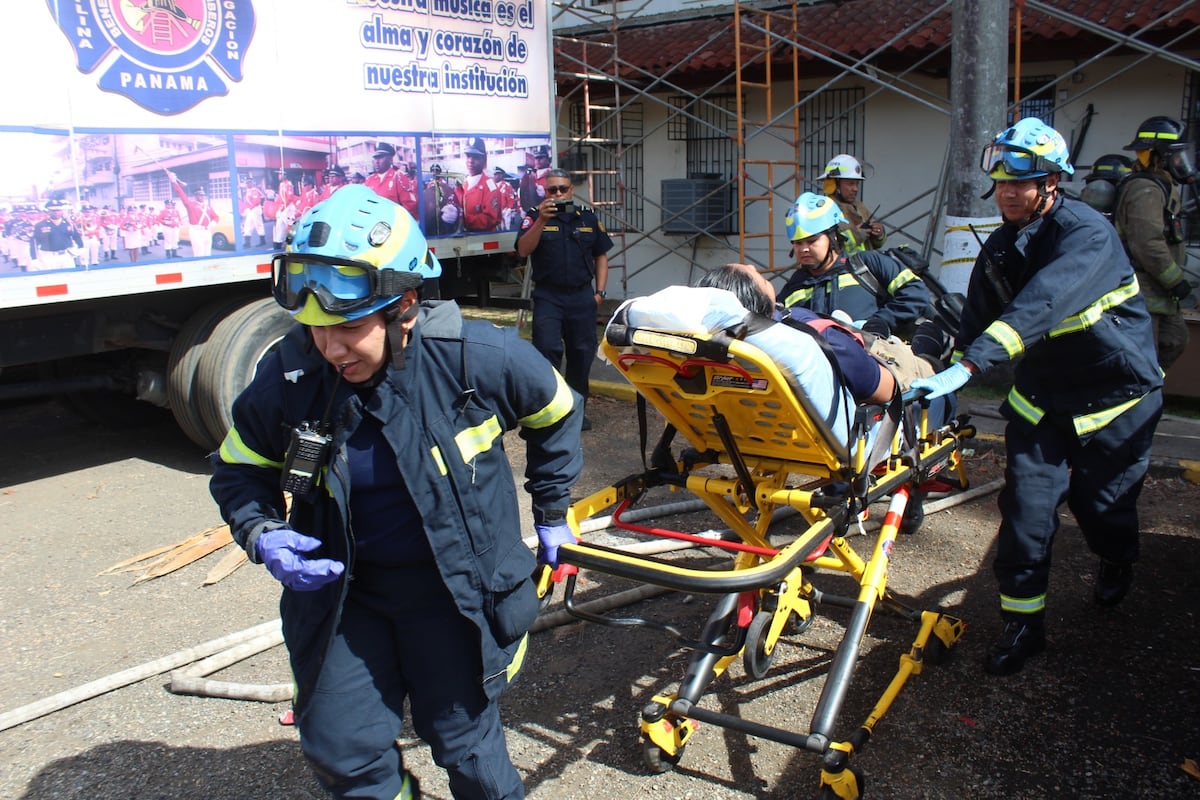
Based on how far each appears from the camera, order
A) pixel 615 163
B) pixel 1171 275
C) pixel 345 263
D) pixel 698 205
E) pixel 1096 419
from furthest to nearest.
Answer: pixel 615 163 → pixel 698 205 → pixel 1171 275 → pixel 1096 419 → pixel 345 263

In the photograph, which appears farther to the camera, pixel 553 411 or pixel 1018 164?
pixel 1018 164

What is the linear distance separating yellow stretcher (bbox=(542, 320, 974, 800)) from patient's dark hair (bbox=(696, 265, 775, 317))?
28cm

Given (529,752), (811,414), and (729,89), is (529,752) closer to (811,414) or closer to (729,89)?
(811,414)

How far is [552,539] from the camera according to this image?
8.78 ft

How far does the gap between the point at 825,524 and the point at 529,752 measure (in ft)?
3.85

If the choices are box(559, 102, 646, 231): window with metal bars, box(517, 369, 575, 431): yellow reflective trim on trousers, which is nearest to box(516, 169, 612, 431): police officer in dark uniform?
box(517, 369, 575, 431): yellow reflective trim on trousers

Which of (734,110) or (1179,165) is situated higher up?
(734,110)

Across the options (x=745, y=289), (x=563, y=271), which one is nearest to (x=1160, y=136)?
(x=563, y=271)

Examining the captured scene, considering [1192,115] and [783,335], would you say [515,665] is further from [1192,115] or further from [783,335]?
[1192,115]

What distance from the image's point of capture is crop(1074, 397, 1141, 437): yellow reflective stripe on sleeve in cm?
356

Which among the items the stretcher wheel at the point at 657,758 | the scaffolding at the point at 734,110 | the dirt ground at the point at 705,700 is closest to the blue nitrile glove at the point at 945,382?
the dirt ground at the point at 705,700

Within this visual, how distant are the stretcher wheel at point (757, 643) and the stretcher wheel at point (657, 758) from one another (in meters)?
0.33

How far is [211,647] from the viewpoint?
3.83 meters

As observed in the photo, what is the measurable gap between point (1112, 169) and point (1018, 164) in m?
4.00
